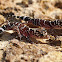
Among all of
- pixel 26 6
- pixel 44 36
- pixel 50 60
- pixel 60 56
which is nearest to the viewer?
pixel 50 60

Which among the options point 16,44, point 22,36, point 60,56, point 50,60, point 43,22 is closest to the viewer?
point 50,60

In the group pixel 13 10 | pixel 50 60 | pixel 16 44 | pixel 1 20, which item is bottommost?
pixel 50 60

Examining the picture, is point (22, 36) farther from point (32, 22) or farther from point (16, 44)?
point (32, 22)

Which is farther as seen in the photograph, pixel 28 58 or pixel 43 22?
pixel 43 22

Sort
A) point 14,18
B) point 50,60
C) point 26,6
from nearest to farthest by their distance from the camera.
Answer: point 50,60, point 14,18, point 26,6

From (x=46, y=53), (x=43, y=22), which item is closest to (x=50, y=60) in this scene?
(x=46, y=53)

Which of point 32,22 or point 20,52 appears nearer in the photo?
point 20,52

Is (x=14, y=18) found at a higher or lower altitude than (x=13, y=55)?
higher

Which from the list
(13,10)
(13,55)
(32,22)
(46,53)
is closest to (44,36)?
(46,53)

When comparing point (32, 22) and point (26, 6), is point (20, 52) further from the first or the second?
point (26, 6)
